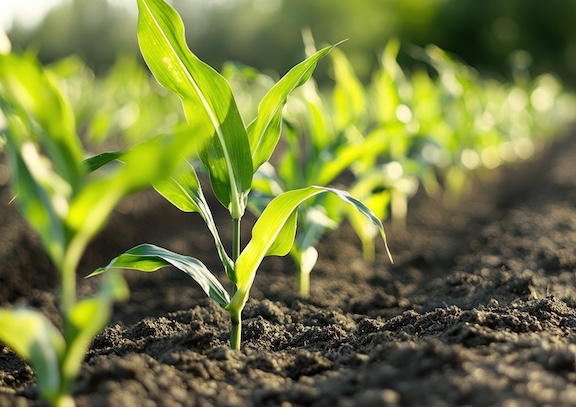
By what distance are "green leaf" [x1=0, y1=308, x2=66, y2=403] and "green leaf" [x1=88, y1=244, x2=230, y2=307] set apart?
1.64 feet

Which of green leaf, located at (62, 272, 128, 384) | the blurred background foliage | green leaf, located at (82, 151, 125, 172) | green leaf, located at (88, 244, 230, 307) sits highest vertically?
the blurred background foliage

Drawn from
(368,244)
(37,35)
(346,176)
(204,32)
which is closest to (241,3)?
(204,32)

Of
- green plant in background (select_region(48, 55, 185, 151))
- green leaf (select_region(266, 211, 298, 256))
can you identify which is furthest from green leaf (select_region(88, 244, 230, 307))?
green plant in background (select_region(48, 55, 185, 151))

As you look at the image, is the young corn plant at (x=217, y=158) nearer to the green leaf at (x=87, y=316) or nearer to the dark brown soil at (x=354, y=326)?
the dark brown soil at (x=354, y=326)

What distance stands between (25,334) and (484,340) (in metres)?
0.97

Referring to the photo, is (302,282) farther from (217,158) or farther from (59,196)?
(59,196)

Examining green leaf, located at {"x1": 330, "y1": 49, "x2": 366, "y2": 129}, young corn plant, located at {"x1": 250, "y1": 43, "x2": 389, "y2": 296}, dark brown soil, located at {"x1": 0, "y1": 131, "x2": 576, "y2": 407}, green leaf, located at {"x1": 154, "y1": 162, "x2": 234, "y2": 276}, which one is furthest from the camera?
green leaf, located at {"x1": 330, "y1": 49, "x2": 366, "y2": 129}

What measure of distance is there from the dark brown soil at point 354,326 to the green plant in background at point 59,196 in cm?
16

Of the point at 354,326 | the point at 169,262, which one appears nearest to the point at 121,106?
the point at 354,326

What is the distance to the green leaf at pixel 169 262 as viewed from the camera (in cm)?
151

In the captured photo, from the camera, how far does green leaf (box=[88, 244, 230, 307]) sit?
4.96 feet

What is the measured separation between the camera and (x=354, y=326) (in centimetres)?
197

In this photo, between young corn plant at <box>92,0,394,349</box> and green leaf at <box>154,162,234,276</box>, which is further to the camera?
green leaf at <box>154,162,234,276</box>

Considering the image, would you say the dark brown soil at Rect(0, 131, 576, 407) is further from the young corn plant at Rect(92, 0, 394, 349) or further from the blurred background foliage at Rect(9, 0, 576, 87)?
the blurred background foliage at Rect(9, 0, 576, 87)
